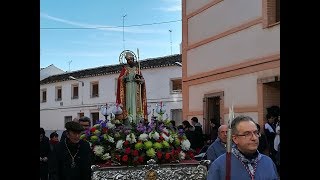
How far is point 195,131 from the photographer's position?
1270cm

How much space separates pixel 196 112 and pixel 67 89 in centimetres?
2201

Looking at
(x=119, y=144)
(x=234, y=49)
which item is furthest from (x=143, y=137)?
(x=234, y=49)

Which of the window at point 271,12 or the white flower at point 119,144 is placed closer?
the white flower at point 119,144

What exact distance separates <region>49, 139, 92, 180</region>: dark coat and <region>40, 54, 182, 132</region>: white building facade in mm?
18899

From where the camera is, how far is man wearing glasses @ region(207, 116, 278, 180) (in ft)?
12.0

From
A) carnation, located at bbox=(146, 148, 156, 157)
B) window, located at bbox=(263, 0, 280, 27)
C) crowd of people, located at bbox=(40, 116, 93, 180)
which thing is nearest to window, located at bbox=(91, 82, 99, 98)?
window, located at bbox=(263, 0, 280, 27)

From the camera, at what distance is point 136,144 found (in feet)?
22.0

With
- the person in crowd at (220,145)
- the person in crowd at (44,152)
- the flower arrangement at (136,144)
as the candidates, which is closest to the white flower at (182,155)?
the flower arrangement at (136,144)

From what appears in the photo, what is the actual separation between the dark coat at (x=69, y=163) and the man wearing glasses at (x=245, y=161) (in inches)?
87.6

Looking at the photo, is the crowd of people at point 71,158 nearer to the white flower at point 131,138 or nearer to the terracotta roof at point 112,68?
the white flower at point 131,138

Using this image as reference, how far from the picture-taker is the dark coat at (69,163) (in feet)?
17.9


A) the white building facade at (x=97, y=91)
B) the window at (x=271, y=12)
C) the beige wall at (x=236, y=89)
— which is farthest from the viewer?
the white building facade at (x=97, y=91)
